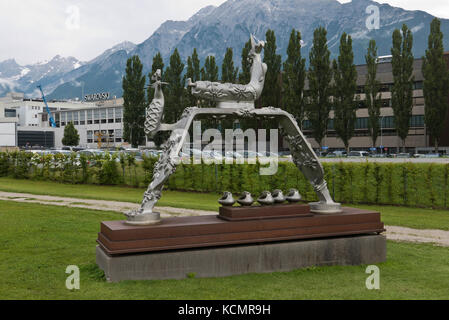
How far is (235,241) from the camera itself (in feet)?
16.5

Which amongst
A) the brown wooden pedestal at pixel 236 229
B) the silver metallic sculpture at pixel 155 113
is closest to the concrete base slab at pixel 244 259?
the brown wooden pedestal at pixel 236 229

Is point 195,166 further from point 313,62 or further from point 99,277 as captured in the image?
point 313,62

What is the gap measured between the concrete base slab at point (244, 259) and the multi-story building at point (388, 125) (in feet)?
129

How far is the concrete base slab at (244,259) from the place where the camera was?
4695mm

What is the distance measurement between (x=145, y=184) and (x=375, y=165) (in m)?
11.4

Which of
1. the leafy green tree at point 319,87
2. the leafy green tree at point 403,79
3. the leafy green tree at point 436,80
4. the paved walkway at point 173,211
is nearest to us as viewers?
the paved walkway at point 173,211

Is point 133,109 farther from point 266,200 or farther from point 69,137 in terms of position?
point 266,200

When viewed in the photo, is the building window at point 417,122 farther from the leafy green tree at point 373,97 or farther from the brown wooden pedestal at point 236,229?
the brown wooden pedestal at point 236,229

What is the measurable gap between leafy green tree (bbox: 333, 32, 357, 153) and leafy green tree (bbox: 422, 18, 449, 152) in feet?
22.5

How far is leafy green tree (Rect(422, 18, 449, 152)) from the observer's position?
114 feet

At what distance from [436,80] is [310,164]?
1358 inches

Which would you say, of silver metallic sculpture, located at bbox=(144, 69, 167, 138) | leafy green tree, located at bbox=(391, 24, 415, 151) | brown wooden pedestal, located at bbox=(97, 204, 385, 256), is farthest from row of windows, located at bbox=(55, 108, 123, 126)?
brown wooden pedestal, located at bbox=(97, 204, 385, 256)

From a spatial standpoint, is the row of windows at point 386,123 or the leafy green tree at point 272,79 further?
the row of windows at point 386,123
